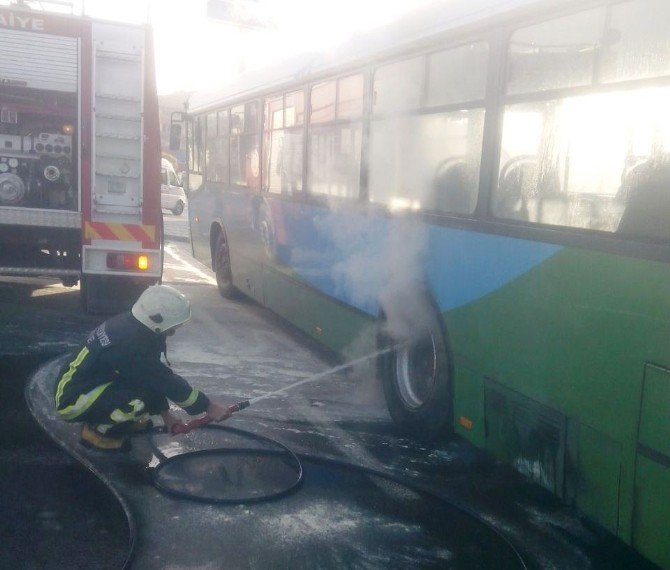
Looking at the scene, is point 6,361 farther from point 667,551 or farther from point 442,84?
point 667,551

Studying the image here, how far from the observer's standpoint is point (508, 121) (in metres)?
4.52

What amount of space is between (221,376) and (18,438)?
7.21 feet

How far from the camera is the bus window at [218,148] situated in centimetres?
1044

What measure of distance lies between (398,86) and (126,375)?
277cm

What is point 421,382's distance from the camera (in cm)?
583

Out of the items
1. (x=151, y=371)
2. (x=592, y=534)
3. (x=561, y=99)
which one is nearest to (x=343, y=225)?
(x=151, y=371)

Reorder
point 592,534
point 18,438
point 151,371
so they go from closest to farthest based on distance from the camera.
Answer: point 592,534
point 151,371
point 18,438

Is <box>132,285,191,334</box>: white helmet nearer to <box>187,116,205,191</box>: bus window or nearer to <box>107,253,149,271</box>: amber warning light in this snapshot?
<box>107,253,149,271</box>: amber warning light

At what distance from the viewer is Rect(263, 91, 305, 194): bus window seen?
7.66 meters

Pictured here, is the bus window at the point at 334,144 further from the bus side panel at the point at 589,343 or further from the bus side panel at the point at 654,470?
the bus side panel at the point at 654,470

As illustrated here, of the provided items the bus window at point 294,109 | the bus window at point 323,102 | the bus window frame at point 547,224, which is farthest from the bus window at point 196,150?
the bus window frame at point 547,224

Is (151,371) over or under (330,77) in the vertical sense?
under

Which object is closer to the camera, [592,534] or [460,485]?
[592,534]

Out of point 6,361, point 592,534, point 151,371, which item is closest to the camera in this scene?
point 592,534
